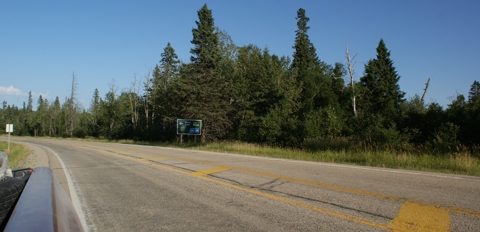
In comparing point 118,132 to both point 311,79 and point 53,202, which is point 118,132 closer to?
point 311,79

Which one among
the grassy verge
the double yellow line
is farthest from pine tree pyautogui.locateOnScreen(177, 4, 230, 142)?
the double yellow line

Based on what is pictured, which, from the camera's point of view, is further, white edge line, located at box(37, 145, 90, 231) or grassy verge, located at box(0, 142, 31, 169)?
grassy verge, located at box(0, 142, 31, 169)

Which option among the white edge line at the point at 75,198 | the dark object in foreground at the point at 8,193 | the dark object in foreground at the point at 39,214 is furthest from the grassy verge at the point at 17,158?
the dark object in foreground at the point at 39,214

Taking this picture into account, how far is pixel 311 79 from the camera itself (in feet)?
162

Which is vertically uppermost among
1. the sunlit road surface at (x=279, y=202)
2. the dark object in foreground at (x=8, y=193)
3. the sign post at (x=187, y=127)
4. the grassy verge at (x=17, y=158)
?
the sign post at (x=187, y=127)

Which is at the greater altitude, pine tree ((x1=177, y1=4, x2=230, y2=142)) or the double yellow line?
pine tree ((x1=177, y1=4, x2=230, y2=142))

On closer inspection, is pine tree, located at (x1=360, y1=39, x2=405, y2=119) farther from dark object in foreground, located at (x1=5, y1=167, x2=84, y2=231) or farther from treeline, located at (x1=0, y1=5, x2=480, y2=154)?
dark object in foreground, located at (x1=5, y1=167, x2=84, y2=231)

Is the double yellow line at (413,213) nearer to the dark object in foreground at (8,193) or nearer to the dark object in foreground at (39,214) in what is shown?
the dark object in foreground at (39,214)

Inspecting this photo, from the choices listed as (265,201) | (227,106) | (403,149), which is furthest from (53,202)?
(227,106)

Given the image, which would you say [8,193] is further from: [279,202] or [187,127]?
[187,127]

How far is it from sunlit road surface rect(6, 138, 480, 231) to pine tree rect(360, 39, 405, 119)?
144 ft

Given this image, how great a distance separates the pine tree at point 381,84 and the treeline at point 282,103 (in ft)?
0.53

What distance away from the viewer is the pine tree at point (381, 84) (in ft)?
162

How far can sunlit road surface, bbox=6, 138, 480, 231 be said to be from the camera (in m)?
4.64
